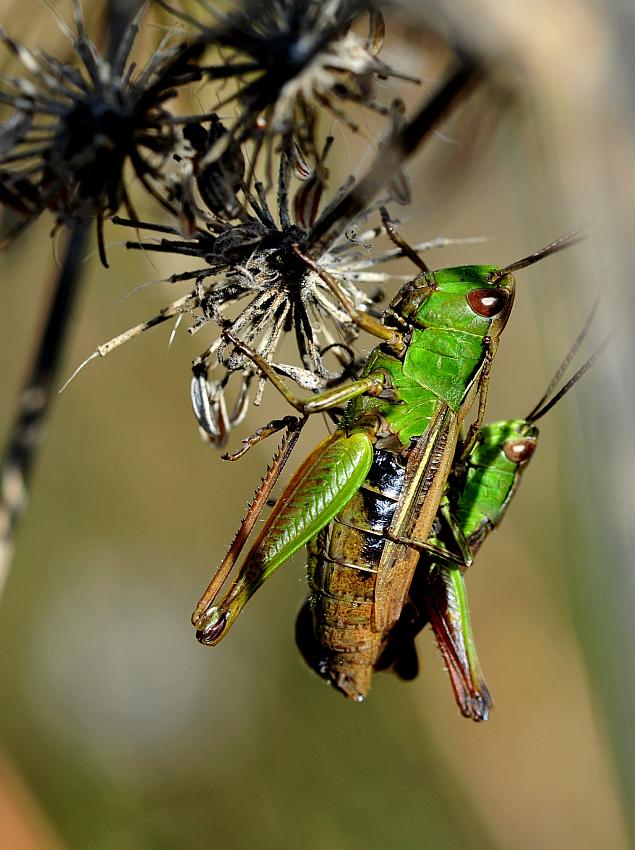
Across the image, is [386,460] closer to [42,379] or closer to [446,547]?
[446,547]

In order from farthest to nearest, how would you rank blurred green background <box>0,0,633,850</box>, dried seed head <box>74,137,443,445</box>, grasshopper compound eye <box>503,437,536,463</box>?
1. blurred green background <box>0,0,633,850</box>
2. grasshopper compound eye <box>503,437,536,463</box>
3. dried seed head <box>74,137,443,445</box>

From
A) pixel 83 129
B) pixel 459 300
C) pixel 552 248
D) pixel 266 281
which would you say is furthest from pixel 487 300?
pixel 83 129

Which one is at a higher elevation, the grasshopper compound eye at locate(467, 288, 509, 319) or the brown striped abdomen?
the grasshopper compound eye at locate(467, 288, 509, 319)

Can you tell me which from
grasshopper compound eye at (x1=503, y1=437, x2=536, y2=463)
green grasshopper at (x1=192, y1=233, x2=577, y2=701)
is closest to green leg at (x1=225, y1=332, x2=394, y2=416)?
green grasshopper at (x1=192, y1=233, x2=577, y2=701)

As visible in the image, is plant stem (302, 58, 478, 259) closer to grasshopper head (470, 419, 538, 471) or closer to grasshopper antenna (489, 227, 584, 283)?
grasshopper antenna (489, 227, 584, 283)

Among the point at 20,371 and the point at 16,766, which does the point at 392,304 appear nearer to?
the point at 20,371

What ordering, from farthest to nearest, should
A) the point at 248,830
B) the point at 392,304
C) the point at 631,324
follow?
the point at 248,830 → the point at 392,304 → the point at 631,324

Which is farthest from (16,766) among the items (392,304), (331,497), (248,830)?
(392,304)
